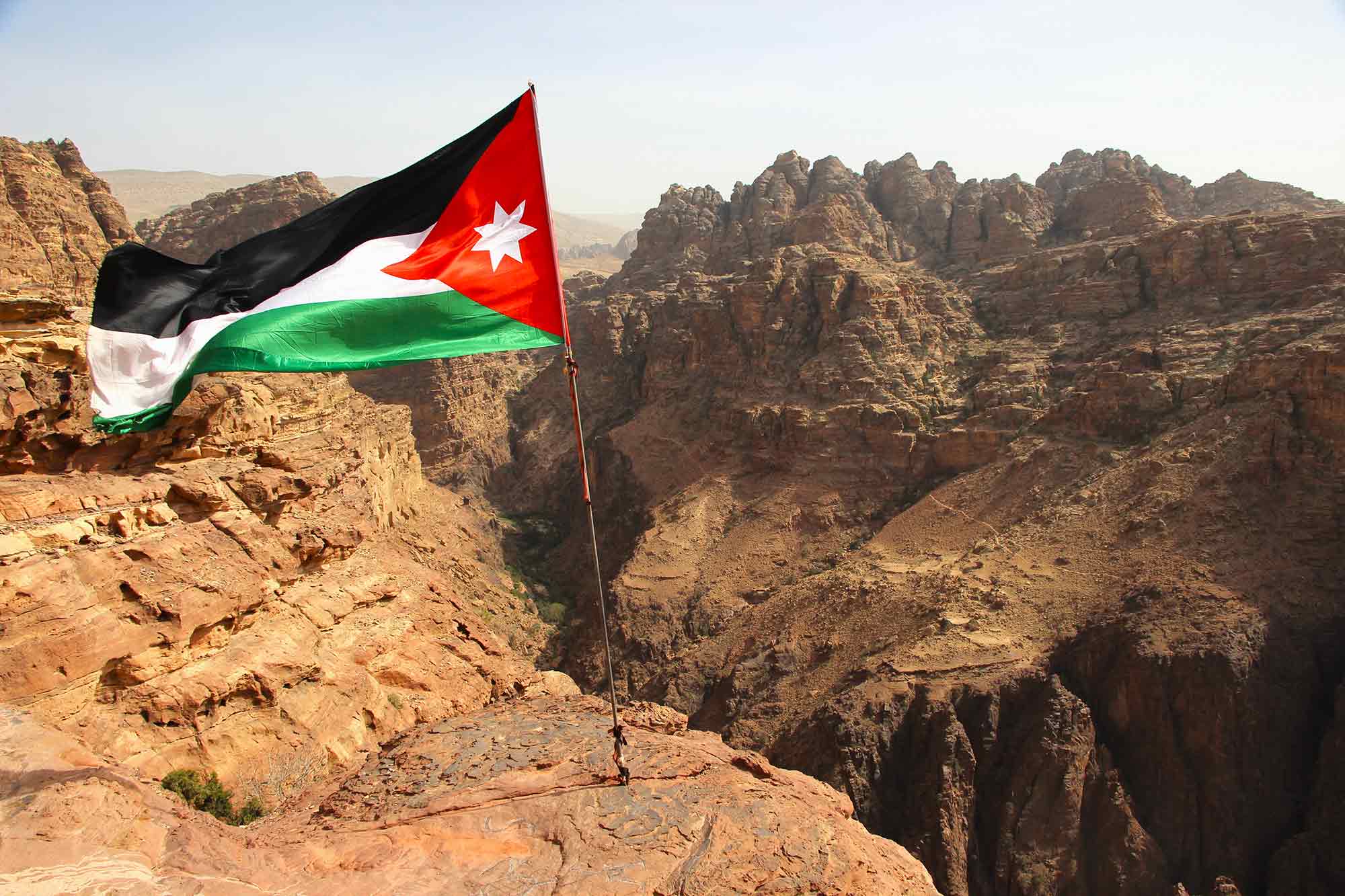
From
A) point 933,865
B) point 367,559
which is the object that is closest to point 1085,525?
point 933,865

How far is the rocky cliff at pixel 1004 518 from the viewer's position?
2638 centimetres

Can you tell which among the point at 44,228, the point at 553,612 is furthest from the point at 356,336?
the point at 553,612

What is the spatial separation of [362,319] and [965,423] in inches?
1410

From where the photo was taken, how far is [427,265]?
446 inches

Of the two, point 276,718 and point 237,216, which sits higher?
point 237,216

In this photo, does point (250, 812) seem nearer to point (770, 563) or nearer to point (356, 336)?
point (356, 336)

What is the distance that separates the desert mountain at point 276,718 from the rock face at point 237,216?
4474 cm

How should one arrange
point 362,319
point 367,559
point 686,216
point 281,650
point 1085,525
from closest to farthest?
point 362,319 < point 281,650 < point 367,559 < point 1085,525 < point 686,216

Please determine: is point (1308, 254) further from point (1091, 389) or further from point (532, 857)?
point (532, 857)

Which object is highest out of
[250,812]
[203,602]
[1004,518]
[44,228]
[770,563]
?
[44,228]

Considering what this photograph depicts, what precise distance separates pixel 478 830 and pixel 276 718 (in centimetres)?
542

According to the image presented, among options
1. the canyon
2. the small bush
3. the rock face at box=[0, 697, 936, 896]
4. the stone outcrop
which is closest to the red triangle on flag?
the rock face at box=[0, 697, 936, 896]

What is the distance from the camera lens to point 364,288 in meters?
11.2

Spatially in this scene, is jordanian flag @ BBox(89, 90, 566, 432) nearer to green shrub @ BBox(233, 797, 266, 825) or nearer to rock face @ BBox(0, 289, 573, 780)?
rock face @ BBox(0, 289, 573, 780)
